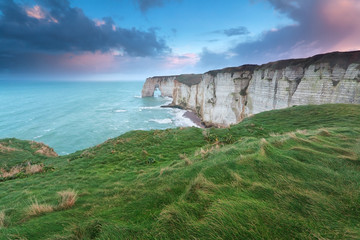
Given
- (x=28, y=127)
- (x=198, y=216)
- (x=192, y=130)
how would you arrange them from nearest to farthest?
1. (x=198, y=216)
2. (x=192, y=130)
3. (x=28, y=127)

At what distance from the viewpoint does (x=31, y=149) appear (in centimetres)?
1847

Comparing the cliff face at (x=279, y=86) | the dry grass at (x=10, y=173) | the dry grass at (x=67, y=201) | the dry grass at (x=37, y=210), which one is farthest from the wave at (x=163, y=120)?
the dry grass at (x=37, y=210)

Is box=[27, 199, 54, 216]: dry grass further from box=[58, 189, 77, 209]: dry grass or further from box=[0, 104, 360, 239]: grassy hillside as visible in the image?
box=[58, 189, 77, 209]: dry grass

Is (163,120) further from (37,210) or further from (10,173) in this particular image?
(37,210)

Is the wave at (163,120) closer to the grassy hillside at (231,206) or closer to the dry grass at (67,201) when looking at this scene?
the grassy hillside at (231,206)

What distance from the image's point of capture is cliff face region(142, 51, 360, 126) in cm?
1869

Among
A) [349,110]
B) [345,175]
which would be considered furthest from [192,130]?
[349,110]

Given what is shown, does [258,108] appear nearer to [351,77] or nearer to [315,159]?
[351,77]

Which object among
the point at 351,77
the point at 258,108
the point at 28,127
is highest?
the point at 351,77

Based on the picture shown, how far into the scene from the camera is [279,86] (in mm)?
25203

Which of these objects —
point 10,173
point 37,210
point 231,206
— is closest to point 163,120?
point 10,173

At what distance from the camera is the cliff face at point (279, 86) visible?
18.7 meters

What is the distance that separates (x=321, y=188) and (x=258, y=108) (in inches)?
1114

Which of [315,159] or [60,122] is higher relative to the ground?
[315,159]
